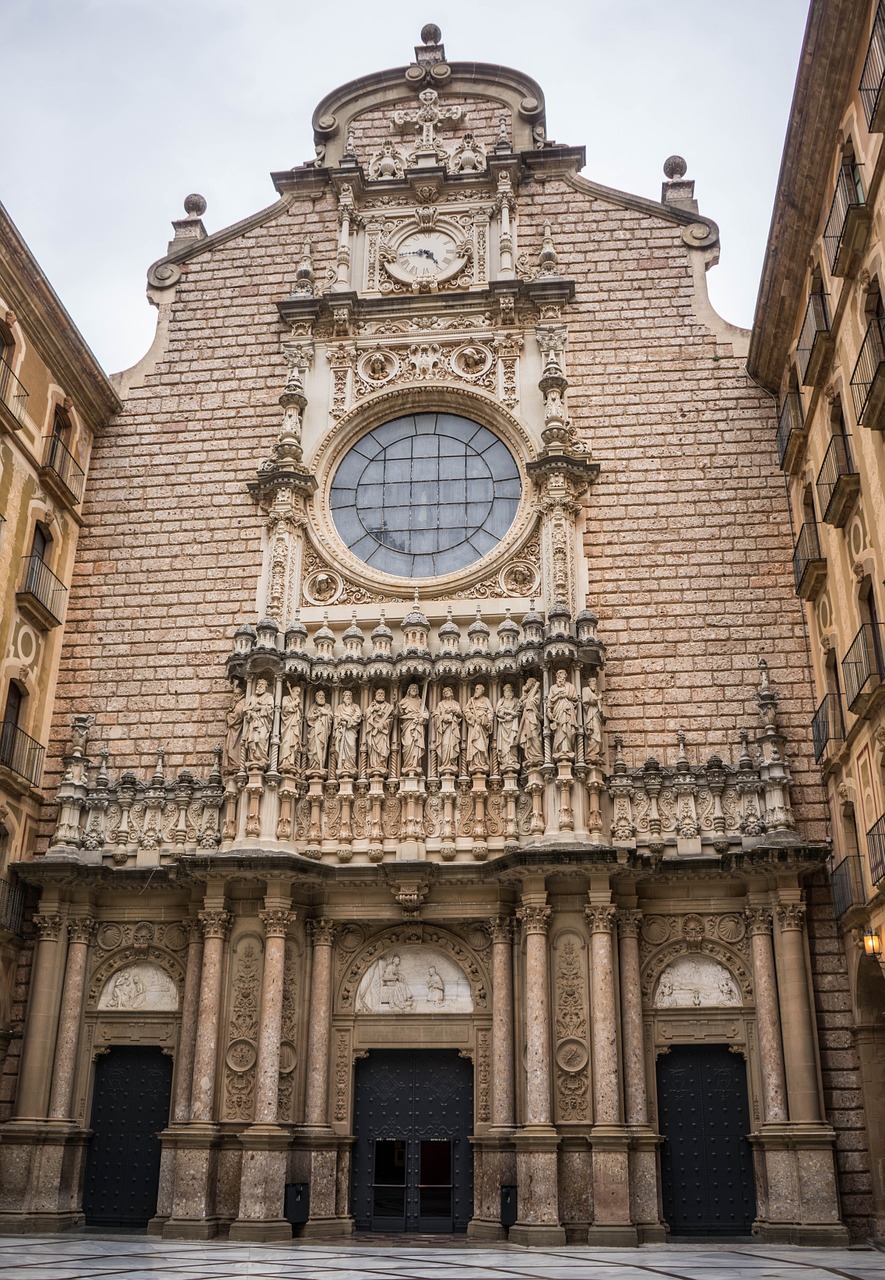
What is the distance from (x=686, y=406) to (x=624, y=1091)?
11.6 m

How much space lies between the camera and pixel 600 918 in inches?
707

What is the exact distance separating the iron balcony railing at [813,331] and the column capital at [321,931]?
10.9 meters

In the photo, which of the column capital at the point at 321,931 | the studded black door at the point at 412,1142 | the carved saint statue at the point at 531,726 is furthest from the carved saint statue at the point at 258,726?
the studded black door at the point at 412,1142

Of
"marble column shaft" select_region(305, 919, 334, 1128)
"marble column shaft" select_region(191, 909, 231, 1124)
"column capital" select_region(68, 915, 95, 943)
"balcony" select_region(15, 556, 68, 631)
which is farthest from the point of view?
"balcony" select_region(15, 556, 68, 631)

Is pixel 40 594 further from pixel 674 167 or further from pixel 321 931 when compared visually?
pixel 674 167

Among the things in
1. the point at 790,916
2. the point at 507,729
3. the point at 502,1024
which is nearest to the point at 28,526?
the point at 507,729

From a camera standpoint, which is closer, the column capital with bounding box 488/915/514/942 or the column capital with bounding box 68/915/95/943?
the column capital with bounding box 488/915/514/942

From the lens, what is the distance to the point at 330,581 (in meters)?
21.8

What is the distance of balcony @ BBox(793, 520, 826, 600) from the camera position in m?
18.9

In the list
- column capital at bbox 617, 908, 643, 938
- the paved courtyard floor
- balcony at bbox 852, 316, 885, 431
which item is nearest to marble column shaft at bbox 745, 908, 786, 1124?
column capital at bbox 617, 908, 643, 938

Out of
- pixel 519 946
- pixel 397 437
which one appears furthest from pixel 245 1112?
pixel 397 437

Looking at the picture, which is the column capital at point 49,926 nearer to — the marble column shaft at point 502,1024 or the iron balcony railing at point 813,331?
the marble column shaft at point 502,1024

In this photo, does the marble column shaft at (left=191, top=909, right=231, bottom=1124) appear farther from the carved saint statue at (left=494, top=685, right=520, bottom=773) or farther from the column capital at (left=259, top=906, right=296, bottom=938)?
the carved saint statue at (left=494, top=685, right=520, bottom=773)

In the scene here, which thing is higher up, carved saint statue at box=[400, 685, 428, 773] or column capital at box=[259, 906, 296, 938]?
carved saint statue at box=[400, 685, 428, 773]
